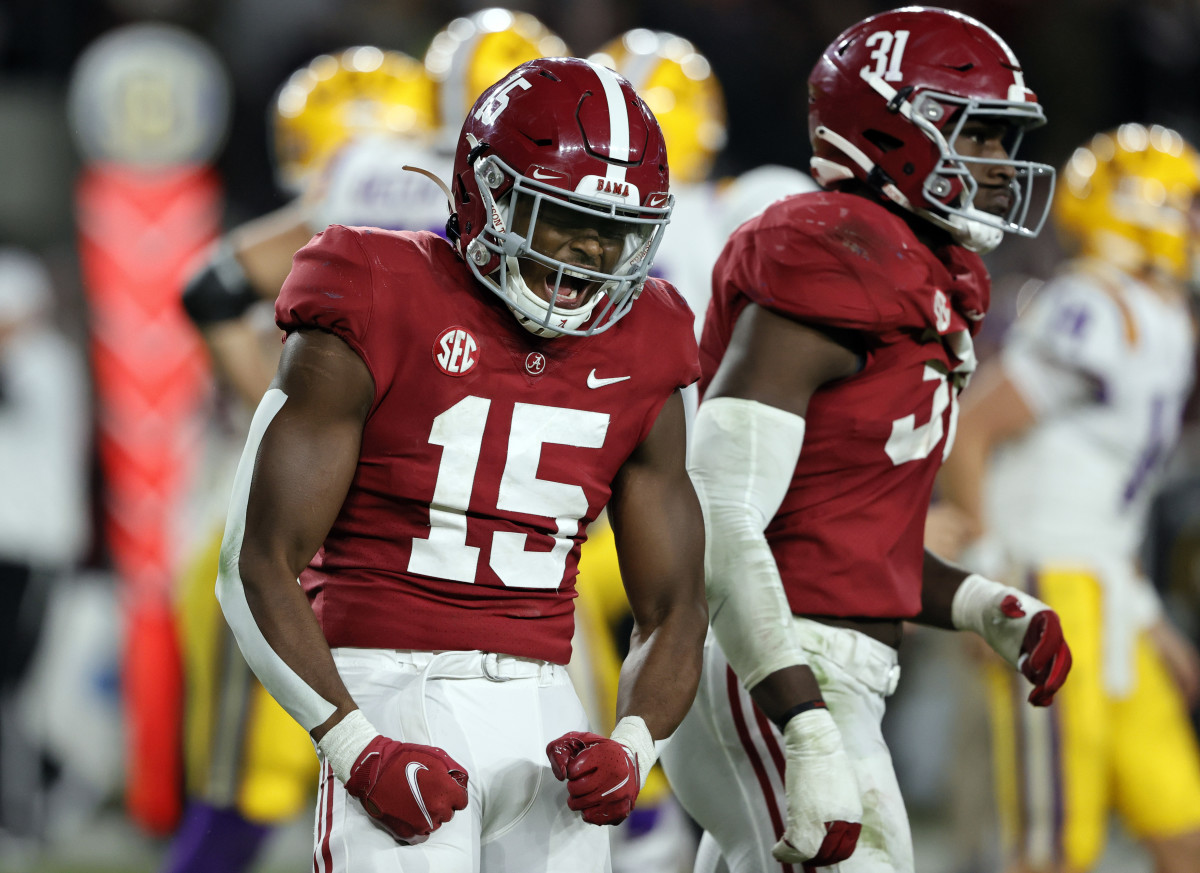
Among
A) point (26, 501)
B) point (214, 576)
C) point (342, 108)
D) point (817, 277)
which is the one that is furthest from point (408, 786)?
point (26, 501)

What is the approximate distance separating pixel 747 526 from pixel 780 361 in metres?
0.26

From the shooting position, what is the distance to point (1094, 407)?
4418mm

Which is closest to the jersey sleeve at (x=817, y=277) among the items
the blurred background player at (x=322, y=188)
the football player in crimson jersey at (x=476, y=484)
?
the football player in crimson jersey at (x=476, y=484)

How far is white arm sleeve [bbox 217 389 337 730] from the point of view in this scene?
2.00m

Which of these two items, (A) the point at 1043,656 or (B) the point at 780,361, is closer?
(B) the point at 780,361

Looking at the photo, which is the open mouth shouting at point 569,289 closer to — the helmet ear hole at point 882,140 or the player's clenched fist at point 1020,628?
the helmet ear hole at point 882,140

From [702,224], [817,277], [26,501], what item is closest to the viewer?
[817,277]

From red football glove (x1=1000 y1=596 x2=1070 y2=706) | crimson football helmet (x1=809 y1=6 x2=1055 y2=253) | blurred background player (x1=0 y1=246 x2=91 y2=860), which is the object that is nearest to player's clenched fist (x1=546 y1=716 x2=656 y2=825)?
red football glove (x1=1000 y1=596 x2=1070 y2=706)

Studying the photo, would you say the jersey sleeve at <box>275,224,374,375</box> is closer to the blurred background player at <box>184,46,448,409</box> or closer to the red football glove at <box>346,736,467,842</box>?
the red football glove at <box>346,736,467,842</box>

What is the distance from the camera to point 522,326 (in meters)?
2.19

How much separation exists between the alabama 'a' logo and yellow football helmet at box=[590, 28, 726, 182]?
2.58 m

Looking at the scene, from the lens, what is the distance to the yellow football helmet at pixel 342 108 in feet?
16.9

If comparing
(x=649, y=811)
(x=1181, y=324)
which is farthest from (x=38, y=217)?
(x=1181, y=324)

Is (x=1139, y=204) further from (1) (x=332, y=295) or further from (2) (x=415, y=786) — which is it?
(2) (x=415, y=786)
